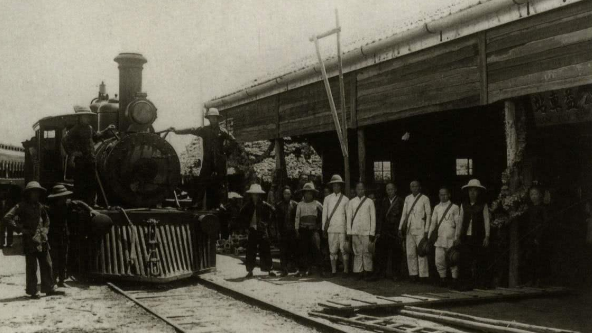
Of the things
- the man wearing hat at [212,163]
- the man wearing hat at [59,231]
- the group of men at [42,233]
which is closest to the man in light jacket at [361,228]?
the man wearing hat at [212,163]

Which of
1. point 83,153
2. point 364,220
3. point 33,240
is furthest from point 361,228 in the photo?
point 33,240

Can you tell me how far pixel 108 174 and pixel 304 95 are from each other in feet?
16.6

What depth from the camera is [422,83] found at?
34.6 ft

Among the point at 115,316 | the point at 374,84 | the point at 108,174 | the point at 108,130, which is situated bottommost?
the point at 115,316

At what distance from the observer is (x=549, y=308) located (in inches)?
304

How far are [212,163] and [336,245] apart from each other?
2.64m

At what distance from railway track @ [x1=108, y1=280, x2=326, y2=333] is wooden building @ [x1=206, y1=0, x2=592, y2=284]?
12.3 ft

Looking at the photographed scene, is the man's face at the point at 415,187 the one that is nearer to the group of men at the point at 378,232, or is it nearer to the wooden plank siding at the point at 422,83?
the group of men at the point at 378,232

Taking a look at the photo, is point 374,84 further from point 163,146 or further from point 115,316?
point 115,316

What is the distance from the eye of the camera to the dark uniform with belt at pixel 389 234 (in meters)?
10.6

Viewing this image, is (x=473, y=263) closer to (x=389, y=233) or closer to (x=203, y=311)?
(x=389, y=233)

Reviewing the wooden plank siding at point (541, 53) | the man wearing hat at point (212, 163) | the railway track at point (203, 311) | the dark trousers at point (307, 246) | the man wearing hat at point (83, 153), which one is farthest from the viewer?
the man wearing hat at point (212, 163)

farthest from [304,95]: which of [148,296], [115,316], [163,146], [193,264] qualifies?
[115,316]

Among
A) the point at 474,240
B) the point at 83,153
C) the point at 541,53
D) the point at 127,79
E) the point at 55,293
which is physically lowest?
the point at 55,293
